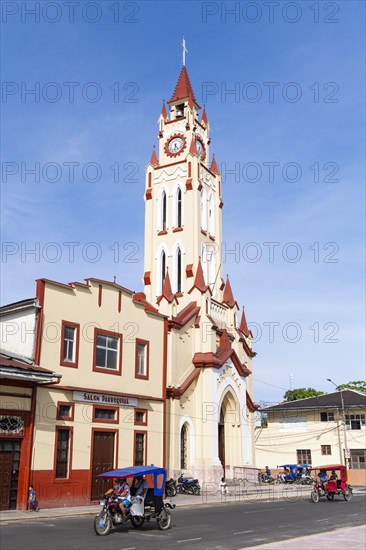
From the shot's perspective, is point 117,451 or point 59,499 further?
point 117,451

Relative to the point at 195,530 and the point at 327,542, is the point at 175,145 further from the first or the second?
the point at 327,542

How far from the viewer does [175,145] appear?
1956 inches

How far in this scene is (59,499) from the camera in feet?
82.5

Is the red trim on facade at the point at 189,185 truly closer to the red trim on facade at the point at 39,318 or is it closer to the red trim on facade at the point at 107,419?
the red trim on facade at the point at 107,419

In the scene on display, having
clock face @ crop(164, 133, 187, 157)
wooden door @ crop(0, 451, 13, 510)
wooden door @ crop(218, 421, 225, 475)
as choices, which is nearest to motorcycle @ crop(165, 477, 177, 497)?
wooden door @ crop(0, 451, 13, 510)

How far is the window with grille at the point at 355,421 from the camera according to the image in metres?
54.0

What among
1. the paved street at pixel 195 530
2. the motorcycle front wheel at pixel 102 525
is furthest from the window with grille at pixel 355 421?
the motorcycle front wheel at pixel 102 525

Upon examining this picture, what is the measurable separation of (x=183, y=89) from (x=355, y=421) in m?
34.4

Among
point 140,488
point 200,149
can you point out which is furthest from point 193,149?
point 140,488

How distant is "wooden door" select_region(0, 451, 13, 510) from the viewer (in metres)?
22.7

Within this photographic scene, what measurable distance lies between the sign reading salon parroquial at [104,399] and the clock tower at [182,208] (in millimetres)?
13859

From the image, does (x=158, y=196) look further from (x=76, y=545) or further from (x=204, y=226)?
(x=76, y=545)

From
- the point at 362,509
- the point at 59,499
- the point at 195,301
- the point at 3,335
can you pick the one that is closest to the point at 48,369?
the point at 3,335

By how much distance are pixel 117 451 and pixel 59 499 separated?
4.16 m
